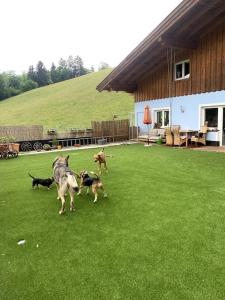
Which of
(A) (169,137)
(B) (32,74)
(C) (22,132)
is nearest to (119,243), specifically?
(A) (169,137)

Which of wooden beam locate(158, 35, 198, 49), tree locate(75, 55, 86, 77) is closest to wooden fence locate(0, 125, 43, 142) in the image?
wooden beam locate(158, 35, 198, 49)

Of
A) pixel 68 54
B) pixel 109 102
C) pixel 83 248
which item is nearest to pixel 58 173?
pixel 83 248

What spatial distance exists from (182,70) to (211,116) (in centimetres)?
346

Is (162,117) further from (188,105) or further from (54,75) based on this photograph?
(54,75)

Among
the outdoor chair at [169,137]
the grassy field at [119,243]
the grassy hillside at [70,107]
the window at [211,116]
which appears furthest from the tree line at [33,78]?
the grassy field at [119,243]

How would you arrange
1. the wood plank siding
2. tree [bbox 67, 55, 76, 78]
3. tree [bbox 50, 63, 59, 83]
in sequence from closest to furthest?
the wood plank siding < tree [bbox 50, 63, 59, 83] < tree [bbox 67, 55, 76, 78]

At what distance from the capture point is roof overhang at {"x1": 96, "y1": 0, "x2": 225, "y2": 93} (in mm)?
11891

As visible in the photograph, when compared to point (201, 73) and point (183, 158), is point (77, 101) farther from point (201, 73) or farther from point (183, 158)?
point (183, 158)

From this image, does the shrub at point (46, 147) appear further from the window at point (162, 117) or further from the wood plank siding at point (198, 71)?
the wood plank siding at point (198, 71)

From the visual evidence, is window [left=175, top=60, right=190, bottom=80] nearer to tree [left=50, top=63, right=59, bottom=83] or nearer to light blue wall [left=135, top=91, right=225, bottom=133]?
light blue wall [left=135, top=91, right=225, bottom=133]

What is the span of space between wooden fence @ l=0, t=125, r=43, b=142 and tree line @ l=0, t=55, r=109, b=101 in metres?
61.1

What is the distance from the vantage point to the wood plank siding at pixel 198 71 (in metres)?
13.0

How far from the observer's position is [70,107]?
153 ft

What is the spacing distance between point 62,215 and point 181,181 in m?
3.43
